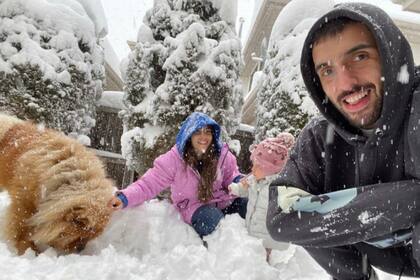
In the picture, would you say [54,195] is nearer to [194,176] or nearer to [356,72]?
[194,176]

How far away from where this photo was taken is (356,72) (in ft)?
4.90

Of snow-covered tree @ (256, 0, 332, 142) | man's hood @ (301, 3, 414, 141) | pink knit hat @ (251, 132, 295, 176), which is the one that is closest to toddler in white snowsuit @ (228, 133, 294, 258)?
pink knit hat @ (251, 132, 295, 176)

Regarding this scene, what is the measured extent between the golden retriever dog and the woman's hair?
899 millimetres

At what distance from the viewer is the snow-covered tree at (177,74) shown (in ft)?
19.3

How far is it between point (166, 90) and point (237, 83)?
1.24m

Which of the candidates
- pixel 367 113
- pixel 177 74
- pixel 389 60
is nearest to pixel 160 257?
pixel 367 113

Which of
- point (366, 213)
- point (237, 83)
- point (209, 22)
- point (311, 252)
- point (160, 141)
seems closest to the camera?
point (366, 213)

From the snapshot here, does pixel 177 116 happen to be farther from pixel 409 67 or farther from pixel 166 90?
pixel 409 67

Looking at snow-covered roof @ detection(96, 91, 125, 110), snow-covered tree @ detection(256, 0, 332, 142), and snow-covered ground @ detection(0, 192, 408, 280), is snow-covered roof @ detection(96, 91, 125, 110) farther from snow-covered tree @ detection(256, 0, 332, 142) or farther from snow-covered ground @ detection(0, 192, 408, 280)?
snow-covered ground @ detection(0, 192, 408, 280)

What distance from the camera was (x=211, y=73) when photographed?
19.5 feet

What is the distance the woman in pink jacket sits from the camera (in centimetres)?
355

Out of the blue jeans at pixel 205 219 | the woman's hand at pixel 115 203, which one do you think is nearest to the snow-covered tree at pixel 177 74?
the blue jeans at pixel 205 219

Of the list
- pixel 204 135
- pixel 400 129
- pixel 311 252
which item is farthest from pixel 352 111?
pixel 204 135

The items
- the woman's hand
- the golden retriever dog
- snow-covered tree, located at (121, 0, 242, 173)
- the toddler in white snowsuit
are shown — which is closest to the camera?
the golden retriever dog
